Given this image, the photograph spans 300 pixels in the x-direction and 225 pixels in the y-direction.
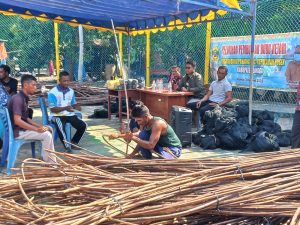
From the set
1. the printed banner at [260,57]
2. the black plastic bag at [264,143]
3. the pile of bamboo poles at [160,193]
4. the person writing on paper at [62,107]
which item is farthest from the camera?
the printed banner at [260,57]

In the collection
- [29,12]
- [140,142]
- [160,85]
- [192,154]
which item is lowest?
[192,154]

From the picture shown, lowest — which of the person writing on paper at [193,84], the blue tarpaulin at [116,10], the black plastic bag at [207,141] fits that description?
the black plastic bag at [207,141]

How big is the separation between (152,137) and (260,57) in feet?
17.9

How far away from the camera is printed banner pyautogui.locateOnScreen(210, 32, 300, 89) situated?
7961 mm

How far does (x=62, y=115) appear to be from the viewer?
5.84m

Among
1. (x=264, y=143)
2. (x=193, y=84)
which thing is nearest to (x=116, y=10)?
(x=193, y=84)

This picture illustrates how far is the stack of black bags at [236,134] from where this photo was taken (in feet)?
18.3

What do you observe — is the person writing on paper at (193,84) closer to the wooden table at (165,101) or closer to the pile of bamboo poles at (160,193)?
the wooden table at (165,101)

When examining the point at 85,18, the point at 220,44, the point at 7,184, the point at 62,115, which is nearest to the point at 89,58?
the point at 85,18

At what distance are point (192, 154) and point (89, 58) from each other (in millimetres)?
14207

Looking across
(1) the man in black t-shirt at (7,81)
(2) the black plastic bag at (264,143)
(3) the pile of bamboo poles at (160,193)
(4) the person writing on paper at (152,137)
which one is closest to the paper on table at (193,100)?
(2) the black plastic bag at (264,143)

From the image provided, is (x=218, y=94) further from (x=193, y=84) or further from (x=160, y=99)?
(x=160, y=99)

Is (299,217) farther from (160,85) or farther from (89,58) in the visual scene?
(89,58)

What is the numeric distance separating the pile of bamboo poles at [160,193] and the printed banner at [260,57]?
18.0 ft
